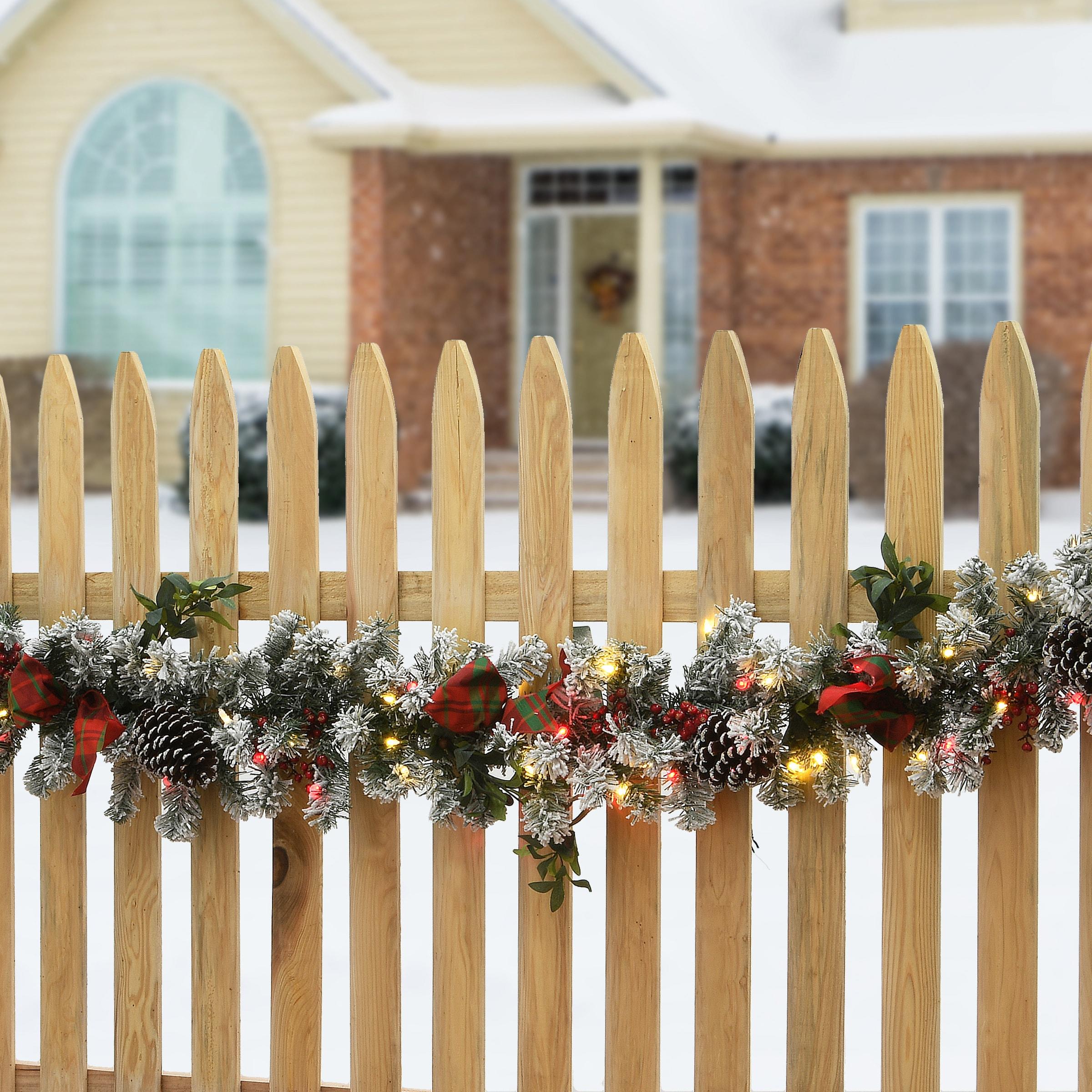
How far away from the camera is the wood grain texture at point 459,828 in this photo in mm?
2969

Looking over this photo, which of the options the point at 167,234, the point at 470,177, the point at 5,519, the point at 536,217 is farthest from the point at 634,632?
the point at 536,217

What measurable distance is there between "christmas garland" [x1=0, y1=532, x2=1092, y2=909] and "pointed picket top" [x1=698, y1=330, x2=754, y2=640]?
8cm

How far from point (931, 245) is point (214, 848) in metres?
13.1

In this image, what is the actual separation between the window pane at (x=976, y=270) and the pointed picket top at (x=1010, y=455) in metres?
12.3

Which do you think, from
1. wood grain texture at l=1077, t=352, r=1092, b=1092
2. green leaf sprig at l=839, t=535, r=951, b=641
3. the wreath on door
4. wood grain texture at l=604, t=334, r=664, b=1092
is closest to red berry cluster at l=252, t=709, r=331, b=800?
wood grain texture at l=604, t=334, r=664, b=1092

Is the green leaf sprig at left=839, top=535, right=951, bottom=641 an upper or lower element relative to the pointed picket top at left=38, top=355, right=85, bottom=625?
lower

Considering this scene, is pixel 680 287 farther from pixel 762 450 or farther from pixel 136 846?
pixel 136 846

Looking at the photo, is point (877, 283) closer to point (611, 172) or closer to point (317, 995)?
point (611, 172)

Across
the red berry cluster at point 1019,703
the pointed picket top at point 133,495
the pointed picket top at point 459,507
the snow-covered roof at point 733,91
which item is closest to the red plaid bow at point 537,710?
the pointed picket top at point 459,507

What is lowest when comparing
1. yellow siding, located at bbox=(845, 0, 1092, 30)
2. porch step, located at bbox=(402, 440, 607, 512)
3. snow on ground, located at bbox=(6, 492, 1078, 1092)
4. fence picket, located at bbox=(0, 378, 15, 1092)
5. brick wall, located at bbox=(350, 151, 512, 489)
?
snow on ground, located at bbox=(6, 492, 1078, 1092)

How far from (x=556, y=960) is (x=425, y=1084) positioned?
3.66ft

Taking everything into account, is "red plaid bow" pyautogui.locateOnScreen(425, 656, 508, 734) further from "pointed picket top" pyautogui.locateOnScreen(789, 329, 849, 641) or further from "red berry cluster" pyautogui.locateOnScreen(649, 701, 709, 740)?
"pointed picket top" pyautogui.locateOnScreen(789, 329, 849, 641)

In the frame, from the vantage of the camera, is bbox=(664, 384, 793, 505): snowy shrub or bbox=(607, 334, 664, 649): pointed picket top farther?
bbox=(664, 384, 793, 505): snowy shrub

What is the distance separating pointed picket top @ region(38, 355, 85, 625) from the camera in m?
3.21
